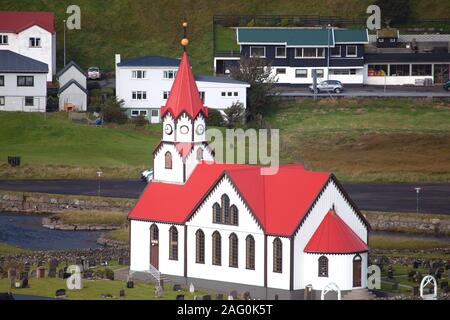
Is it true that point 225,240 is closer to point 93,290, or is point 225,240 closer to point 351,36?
point 93,290

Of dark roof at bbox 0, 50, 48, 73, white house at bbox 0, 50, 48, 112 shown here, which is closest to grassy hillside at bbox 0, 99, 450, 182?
white house at bbox 0, 50, 48, 112

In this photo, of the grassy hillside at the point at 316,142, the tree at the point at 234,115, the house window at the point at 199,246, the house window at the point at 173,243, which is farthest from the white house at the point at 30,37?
the house window at the point at 199,246

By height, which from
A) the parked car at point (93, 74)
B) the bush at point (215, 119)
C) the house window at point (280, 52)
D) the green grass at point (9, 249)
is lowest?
the green grass at point (9, 249)

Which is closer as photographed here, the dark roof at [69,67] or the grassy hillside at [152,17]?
the dark roof at [69,67]

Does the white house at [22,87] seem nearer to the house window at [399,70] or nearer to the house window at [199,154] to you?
the house window at [399,70]

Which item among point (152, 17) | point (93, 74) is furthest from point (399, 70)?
point (152, 17)
